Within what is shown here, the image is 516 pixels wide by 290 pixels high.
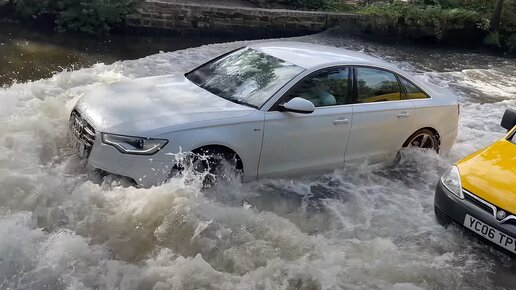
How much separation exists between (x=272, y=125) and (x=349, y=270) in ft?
5.57

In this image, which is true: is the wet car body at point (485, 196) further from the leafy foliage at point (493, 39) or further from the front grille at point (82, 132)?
the leafy foliage at point (493, 39)

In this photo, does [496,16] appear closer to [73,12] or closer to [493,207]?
[73,12]

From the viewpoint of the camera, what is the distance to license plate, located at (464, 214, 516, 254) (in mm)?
5027

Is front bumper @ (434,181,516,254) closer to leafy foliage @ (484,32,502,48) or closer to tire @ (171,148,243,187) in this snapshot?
tire @ (171,148,243,187)

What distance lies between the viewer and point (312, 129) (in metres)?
6.20

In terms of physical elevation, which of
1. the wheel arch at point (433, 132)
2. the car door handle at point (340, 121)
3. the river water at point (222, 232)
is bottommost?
the river water at point (222, 232)

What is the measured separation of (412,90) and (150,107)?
3419mm

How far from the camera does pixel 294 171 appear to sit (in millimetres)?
6340

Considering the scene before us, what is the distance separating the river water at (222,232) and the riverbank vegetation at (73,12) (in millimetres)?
5869

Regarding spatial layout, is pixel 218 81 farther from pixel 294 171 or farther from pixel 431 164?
pixel 431 164

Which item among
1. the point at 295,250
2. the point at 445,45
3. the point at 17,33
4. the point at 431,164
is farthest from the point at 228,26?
the point at 295,250

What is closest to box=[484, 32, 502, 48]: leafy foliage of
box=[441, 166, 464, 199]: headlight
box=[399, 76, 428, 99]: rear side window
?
box=[399, 76, 428, 99]: rear side window

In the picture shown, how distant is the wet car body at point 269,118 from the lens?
5332 mm

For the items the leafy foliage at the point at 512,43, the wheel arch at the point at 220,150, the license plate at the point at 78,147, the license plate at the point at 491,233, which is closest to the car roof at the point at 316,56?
the wheel arch at the point at 220,150
